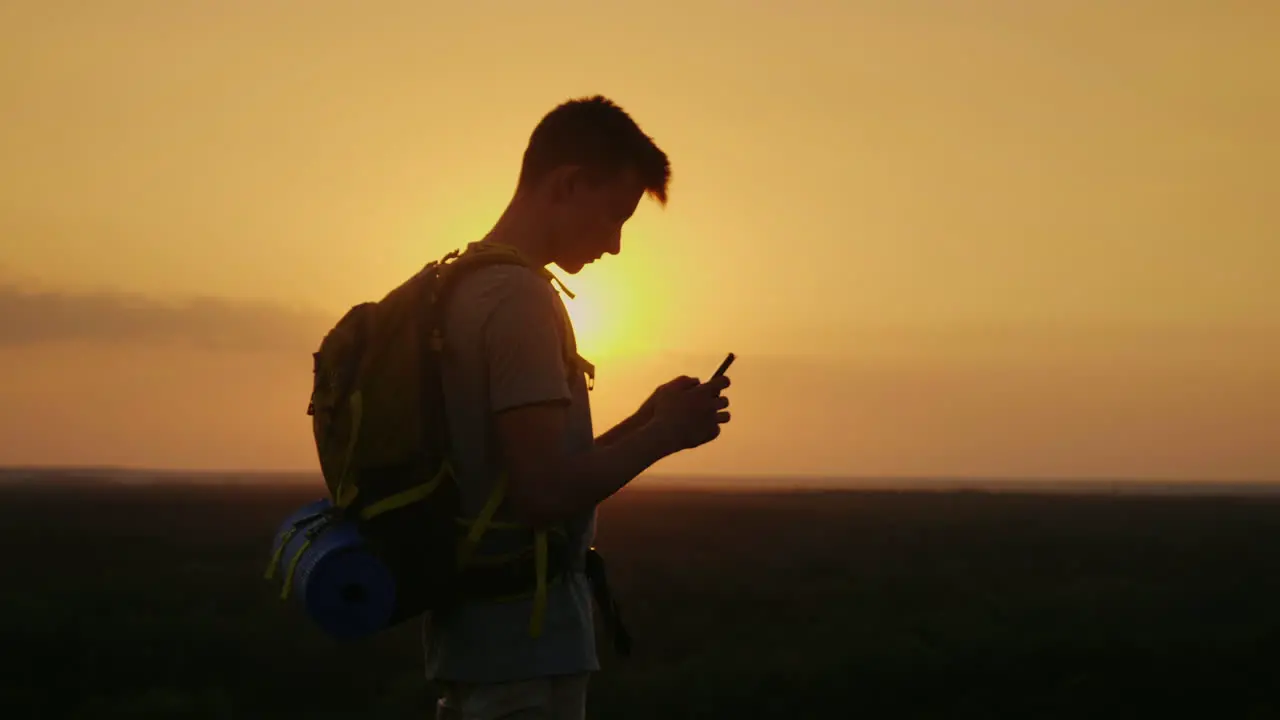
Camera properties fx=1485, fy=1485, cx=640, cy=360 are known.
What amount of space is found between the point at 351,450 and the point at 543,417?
0.41 meters

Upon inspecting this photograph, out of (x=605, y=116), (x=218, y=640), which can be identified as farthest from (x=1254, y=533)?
(x=605, y=116)

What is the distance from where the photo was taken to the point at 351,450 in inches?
121

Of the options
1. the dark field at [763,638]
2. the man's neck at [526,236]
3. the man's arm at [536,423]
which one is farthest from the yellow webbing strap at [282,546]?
the dark field at [763,638]

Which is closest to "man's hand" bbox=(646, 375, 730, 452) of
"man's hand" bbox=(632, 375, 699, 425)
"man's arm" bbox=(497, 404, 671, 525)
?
"man's hand" bbox=(632, 375, 699, 425)

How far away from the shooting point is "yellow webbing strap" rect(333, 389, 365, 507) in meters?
3.06

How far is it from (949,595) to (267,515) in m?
43.4

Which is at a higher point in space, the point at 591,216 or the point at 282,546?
the point at 591,216

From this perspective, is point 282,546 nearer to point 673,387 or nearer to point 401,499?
point 401,499

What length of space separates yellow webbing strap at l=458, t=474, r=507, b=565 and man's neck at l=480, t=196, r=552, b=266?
526 millimetres

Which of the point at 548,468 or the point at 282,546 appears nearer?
the point at 548,468

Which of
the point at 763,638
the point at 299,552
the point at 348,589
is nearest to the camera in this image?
the point at 348,589

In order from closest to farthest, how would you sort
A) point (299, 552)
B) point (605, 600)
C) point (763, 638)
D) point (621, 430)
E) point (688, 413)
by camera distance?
point (299, 552)
point (688, 413)
point (605, 600)
point (621, 430)
point (763, 638)

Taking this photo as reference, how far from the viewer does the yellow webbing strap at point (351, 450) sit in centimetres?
306

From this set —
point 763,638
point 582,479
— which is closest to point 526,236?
point 582,479
